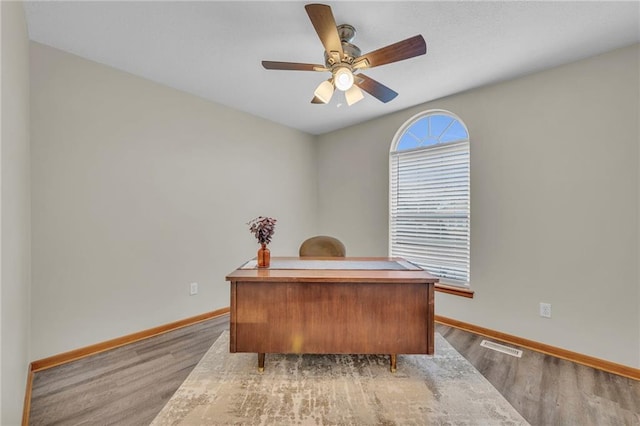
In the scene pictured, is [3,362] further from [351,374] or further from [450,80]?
[450,80]

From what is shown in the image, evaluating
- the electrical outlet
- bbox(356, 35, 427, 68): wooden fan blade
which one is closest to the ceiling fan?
bbox(356, 35, 427, 68): wooden fan blade

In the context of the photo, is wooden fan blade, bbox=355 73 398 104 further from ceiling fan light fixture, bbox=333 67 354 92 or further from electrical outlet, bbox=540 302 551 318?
electrical outlet, bbox=540 302 551 318

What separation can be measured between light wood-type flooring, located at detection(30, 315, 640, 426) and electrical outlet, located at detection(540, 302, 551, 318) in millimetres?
328

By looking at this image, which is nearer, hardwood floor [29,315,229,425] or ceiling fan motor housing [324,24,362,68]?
hardwood floor [29,315,229,425]

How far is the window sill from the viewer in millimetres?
2811

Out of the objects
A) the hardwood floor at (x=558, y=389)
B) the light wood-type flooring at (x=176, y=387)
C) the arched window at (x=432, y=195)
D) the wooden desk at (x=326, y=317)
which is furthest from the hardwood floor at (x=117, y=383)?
the arched window at (x=432, y=195)

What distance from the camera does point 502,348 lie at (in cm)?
242

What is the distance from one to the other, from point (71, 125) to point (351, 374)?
292 centimetres

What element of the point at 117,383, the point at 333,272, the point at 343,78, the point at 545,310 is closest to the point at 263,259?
the point at 333,272

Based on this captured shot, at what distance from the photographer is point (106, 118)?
7.95ft

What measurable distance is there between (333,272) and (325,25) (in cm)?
151

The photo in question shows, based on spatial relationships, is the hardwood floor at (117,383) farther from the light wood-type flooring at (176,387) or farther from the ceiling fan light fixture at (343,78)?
the ceiling fan light fixture at (343,78)

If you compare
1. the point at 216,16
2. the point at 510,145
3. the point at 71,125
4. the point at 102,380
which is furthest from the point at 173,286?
the point at 510,145

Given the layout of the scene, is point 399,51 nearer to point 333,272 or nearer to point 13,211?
point 333,272
